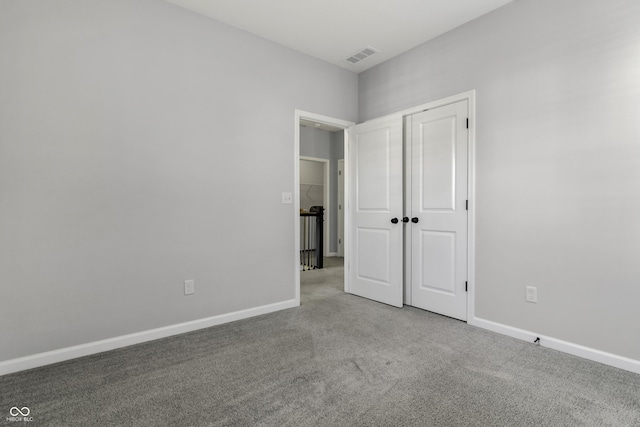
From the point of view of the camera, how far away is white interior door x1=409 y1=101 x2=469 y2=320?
9.51 ft

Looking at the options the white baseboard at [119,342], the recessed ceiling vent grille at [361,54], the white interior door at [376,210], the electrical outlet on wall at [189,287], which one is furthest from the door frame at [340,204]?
the electrical outlet on wall at [189,287]

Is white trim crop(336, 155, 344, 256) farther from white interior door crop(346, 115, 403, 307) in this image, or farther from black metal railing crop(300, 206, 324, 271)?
white interior door crop(346, 115, 403, 307)

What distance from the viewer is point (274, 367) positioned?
2068 millimetres

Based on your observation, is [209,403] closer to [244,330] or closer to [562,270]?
[244,330]

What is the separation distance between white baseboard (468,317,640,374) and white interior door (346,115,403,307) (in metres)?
0.89

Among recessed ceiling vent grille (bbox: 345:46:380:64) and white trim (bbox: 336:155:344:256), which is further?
white trim (bbox: 336:155:344:256)

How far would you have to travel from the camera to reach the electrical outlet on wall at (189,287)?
2.71 metres

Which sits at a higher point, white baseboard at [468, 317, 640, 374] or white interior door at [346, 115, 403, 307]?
white interior door at [346, 115, 403, 307]

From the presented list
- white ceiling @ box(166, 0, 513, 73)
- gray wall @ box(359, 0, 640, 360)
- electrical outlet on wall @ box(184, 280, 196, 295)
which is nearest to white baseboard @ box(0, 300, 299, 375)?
electrical outlet on wall @ box(184, 280, 196, 295)

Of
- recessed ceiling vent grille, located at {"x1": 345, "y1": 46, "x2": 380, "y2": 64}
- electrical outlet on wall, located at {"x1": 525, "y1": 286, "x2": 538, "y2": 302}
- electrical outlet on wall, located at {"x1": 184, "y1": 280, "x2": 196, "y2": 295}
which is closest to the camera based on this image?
electrical outlet on wall, located at {"x1": 525, "y1": 286, "x2": 538, "y2": 302}

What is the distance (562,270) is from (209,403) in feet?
8.33

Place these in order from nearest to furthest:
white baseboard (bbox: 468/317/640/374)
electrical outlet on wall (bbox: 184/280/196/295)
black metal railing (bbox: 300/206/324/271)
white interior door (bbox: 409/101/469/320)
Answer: white baseboard (bbox: 468/317/640/374) < electrical outlet on wall (bbox: 184/280/196/295) < white interior door (bbox: 409/101/469/320) < black metal railing (bbox: 300/206/324/271)

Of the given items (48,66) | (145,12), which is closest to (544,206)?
(145,12)

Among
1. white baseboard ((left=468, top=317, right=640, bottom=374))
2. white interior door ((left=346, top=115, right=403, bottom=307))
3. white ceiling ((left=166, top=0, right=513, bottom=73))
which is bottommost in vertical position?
white baseboard ((left=468, top=317, right=640, bottom=374))
